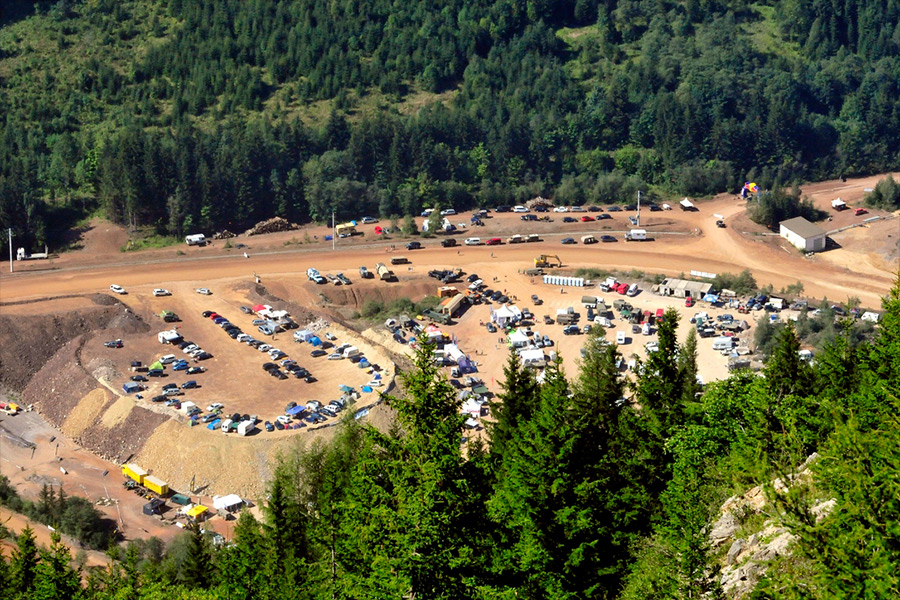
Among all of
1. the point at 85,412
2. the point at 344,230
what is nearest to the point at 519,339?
the point at 85,412

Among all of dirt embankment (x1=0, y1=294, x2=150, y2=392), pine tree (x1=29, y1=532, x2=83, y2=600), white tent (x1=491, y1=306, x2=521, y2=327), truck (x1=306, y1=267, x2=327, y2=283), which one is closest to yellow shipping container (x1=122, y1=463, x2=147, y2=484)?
dirt embankment (x1=0, y1=294, x2=150, y2=392)

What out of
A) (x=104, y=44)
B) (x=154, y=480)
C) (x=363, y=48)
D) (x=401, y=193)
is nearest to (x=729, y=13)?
(x=363, y=48)

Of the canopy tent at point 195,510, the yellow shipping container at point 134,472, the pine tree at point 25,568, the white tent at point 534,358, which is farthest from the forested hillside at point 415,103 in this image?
the pine tree at point 25,568

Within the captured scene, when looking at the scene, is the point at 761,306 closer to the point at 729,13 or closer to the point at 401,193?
the point at 401,193

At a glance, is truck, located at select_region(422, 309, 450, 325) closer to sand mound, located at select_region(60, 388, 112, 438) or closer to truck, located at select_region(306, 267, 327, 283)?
truck, located at select_region(306, 267, 327, 283)

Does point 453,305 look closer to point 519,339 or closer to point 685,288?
point 519,339

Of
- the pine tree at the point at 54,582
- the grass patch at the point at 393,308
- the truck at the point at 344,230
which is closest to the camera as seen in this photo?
the pine tree at the point at 54,582

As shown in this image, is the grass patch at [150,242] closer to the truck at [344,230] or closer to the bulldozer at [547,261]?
the truck at [344,230]
